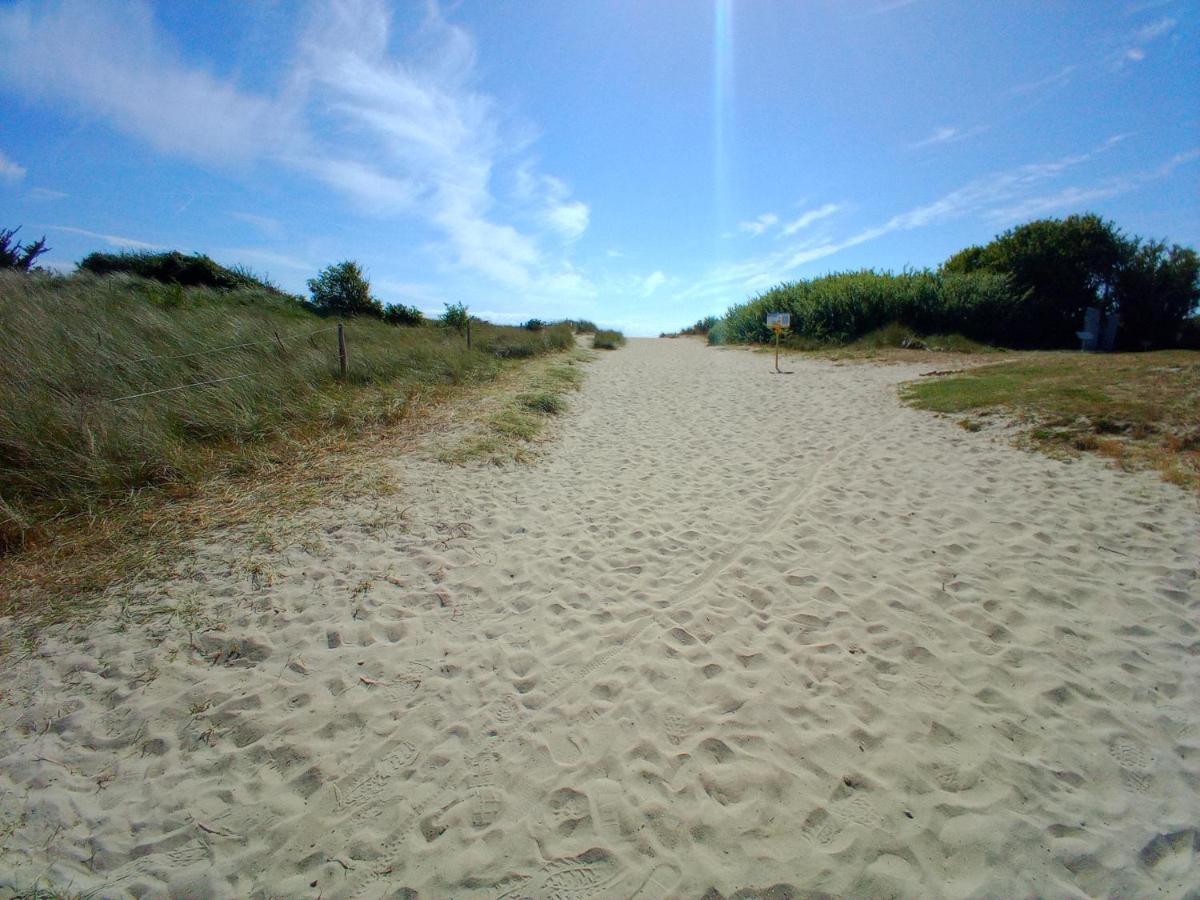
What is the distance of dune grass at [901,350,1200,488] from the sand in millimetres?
1545

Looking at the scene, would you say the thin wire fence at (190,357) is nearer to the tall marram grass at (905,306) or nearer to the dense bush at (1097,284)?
the tall marram grass at (905,306)

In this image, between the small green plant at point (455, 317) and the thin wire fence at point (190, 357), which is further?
the small green plant at point (455, 317)

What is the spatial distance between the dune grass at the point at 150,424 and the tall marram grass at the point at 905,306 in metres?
19.9

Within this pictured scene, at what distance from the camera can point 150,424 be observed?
5.37 m

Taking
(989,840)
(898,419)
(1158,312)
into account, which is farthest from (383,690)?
(1158,312)

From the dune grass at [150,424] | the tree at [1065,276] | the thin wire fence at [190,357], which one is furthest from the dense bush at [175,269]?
the tree at [1065,276]

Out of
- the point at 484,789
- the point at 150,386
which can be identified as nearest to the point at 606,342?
the point at 150,386

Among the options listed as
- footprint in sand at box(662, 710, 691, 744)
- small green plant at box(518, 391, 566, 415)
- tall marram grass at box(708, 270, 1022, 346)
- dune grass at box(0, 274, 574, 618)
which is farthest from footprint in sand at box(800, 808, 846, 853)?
tall marram grass at box(708, 270, 1022, 346)

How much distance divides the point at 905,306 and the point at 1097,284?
8.22m

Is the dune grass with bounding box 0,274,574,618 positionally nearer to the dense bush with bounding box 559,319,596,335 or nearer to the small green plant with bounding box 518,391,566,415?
the small green plant with bounding box 518,391,566,415

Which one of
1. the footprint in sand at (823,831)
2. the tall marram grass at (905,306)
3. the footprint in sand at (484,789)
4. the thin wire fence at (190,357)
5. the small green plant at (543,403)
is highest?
the tall marram grass at (905,306)

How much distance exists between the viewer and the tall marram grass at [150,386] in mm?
4590

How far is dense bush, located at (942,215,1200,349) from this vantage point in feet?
68.8

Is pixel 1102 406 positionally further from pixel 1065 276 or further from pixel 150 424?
pixel 1065 276
